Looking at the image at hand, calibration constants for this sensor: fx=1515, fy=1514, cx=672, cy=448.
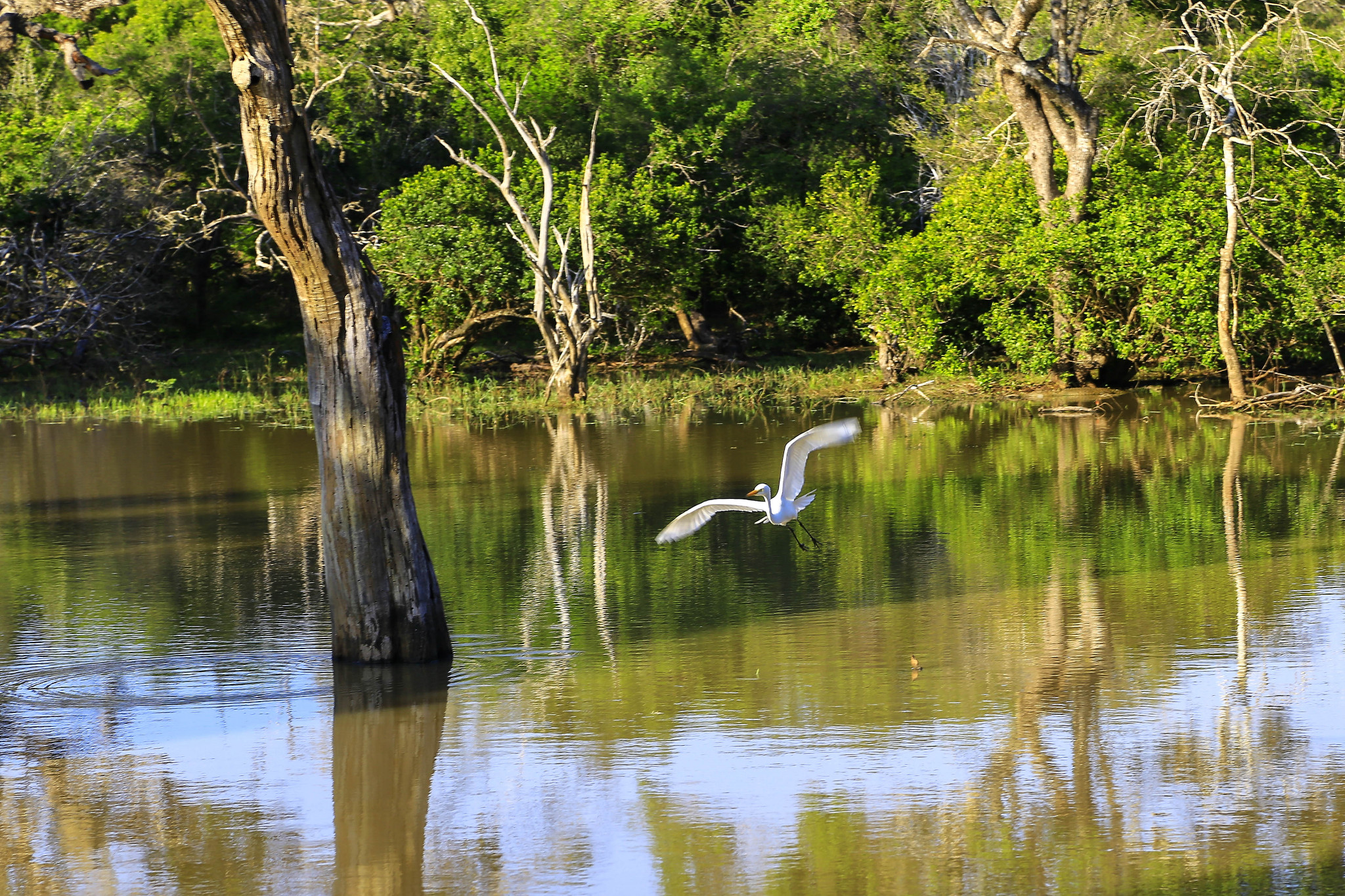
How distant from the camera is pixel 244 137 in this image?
8195mm

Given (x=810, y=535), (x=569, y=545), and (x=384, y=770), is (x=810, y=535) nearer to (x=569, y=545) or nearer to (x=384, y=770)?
(x=569, y=545)

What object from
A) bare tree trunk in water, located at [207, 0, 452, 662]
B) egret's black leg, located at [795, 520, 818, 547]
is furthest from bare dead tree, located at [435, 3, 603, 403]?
bare tree trunk in water, located at [207, 0, 452, 662]

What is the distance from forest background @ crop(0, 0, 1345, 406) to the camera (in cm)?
2262

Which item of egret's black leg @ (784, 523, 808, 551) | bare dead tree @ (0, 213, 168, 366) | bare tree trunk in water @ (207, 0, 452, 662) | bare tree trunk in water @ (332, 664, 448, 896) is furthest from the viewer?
bare dead tree @ (0, 213, 168, 366)

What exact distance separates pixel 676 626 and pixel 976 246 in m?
14.9

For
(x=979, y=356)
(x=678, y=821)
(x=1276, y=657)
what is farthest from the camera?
(x=979, y=356)

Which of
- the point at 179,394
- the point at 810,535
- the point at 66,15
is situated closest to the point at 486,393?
the point at 179,394

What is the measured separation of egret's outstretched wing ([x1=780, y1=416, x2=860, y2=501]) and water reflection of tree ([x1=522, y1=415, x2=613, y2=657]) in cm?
153

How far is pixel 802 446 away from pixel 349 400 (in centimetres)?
303

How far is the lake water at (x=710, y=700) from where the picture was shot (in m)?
6.29

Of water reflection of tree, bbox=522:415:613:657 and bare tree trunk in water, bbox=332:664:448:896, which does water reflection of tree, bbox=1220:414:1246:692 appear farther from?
bare tree trunk in water, bbox=332:664:448:896

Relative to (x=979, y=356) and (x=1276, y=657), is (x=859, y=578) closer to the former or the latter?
(x=1276, y=657)

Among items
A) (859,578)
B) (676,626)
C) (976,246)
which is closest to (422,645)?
(676,626)

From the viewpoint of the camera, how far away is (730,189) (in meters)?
29.5
